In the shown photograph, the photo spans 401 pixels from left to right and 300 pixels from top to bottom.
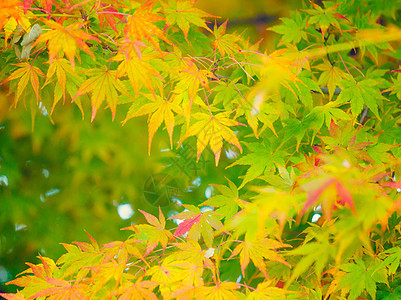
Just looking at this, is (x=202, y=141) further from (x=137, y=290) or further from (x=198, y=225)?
(x=137, y=290)

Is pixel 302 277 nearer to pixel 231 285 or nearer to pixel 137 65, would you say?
pixel 231 285

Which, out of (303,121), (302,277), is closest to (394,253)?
(302,277)

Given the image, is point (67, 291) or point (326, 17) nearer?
point (67, 291)

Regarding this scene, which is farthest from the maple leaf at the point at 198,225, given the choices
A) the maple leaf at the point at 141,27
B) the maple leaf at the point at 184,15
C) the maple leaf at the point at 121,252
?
the maple leaf at the point at 184,15

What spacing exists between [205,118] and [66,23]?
0.42m

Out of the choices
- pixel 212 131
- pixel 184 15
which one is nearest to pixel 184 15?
pixel 184 15

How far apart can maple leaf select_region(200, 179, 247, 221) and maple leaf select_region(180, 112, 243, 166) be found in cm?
15

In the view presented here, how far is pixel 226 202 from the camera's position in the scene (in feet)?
3.07

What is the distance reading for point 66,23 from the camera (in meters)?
0.86

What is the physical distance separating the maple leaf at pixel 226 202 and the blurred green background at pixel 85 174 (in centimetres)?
76

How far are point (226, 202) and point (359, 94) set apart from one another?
519 millimetres

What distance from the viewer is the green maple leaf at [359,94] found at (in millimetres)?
1022

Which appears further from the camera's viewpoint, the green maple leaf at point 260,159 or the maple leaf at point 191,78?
the green maple leaf at point 260,159

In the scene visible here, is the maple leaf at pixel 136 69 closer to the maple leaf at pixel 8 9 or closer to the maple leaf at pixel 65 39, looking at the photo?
the maple leaf at pixel 65 39
